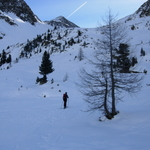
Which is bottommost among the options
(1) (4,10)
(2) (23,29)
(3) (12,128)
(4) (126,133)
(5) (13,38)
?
(3) (12,128)

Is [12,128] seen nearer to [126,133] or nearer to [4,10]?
[126,133]

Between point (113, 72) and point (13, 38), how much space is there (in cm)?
12863

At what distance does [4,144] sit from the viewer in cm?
601

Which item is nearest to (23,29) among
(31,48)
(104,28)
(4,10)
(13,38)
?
(13,38)

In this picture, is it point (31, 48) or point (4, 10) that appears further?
point (4, 10)

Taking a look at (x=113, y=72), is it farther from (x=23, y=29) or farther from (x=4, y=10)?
(x=4, y=10)

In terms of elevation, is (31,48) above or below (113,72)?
above

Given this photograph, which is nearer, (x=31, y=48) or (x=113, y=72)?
(x=113, y=72)

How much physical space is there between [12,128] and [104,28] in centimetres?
843

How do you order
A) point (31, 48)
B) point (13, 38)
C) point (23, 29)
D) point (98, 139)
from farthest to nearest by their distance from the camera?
point (23, 29), point (13, 38), point (31, 48), point (98, 139)

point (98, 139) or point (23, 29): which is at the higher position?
point (23, 29)

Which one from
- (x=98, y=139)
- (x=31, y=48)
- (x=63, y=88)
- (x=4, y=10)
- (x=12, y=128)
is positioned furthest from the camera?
(x=4, y=10)

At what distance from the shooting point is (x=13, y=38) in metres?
119

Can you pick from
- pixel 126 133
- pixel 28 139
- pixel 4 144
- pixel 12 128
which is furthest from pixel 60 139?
pixel 12 128
